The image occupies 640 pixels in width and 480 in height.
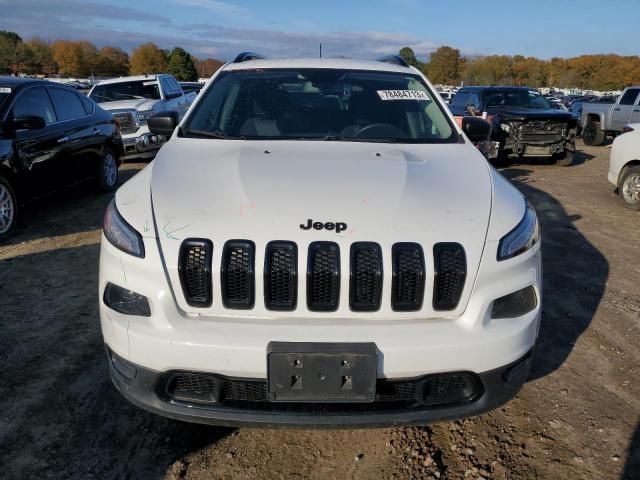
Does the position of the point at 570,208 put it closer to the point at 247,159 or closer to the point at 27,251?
the point at 247,159

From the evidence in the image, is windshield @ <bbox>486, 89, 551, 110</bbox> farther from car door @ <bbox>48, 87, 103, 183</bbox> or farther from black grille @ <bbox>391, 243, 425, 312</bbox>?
black grille @ <bbox>391, 243, 425, 312</bbox>

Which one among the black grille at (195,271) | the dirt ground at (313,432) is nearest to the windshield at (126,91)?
the dirt ground at (313,432)

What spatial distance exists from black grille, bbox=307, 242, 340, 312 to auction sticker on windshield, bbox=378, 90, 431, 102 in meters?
1.88

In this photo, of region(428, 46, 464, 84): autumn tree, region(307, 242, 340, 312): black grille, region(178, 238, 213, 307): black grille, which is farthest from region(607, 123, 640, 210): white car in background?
region(428, 46, 464, 84): autumn tree

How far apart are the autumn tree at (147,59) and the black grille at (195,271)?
120 meters

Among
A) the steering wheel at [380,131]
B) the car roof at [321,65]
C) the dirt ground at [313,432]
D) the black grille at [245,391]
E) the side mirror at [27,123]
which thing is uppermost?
the car roof at [321,65]

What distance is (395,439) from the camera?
8.63ft

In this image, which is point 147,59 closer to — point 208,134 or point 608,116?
point 608,116

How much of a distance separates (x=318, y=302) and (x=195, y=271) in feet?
1.69

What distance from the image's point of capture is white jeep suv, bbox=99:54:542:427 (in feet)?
6.77

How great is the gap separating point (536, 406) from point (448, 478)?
0.82m

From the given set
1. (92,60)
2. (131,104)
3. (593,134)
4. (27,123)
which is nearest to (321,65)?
(27,123)

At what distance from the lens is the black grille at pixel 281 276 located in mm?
2082

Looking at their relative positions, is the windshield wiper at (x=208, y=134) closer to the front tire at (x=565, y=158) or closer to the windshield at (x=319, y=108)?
the windshield at (x=319, y=108)
